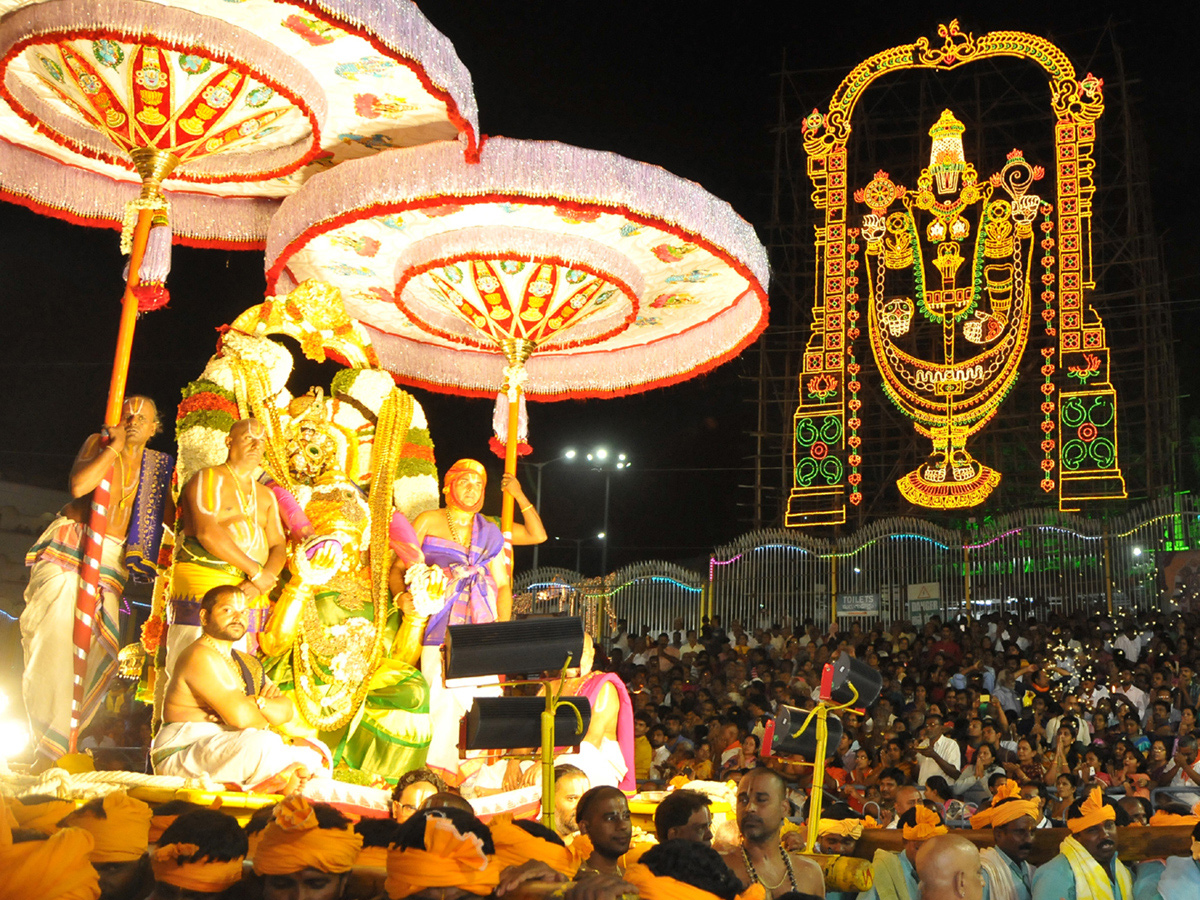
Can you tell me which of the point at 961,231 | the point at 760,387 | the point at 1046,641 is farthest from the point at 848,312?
the point at 1046,641

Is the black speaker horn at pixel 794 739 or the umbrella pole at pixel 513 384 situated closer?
the black speaker horn at pixel 794 739

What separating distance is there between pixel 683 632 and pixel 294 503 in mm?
12367

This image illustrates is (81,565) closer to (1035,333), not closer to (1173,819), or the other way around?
(1173,819)

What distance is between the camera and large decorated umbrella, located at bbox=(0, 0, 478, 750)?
7.12 meters

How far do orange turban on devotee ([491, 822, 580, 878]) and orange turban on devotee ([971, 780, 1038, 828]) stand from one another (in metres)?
2.44

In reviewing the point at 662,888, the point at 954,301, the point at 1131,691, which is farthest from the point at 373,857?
the point at 954,301

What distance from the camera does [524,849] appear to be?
12.5 ft

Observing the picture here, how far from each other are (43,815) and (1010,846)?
153 inches

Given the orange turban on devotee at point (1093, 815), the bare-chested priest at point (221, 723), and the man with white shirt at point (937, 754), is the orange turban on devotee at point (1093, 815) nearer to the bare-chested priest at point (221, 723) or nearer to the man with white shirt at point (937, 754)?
the bare-chested priest at point (221, 723)

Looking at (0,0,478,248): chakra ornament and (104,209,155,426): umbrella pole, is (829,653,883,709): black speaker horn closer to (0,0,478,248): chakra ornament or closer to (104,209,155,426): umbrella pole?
(0,0,478,248): chakra ornament

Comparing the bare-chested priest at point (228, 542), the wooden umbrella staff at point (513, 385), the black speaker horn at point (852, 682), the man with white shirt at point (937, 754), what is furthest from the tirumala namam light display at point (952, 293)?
the black speaker horn at point (852, 682)

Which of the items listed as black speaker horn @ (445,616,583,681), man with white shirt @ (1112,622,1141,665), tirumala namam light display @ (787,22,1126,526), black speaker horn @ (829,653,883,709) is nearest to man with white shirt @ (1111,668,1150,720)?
man with white shirt @ (1112,622,1141,665)

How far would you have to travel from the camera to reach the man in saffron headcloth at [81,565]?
722cm

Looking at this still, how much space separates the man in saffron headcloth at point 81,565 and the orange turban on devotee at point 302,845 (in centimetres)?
396
